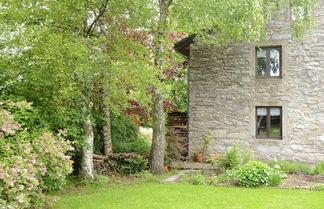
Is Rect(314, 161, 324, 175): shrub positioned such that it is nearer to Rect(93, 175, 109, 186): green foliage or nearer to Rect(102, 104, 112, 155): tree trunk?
Rect(93, 175, 109, 186): green foliage

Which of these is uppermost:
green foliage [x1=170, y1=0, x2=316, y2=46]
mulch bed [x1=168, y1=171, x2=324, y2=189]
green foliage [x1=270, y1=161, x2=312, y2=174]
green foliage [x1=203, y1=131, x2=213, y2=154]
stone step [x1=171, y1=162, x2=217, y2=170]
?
green foliage [x1=170, y1=0, x2=316, y2=46]

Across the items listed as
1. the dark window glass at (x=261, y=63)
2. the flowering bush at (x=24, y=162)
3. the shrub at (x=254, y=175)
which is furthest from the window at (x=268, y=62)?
the flowering bush at (x=24, y=162)

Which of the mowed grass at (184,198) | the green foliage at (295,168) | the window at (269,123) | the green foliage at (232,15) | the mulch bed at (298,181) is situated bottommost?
the mowed grass at (184,198)

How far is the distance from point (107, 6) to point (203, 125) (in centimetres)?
608

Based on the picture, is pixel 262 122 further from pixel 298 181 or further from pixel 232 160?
pixel 298 181

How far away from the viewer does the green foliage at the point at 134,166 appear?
11.1 m

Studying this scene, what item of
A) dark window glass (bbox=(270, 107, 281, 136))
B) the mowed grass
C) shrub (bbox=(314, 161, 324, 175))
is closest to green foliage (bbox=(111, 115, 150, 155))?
the mowed grass

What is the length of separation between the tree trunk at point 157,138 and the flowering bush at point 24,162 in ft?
13.6

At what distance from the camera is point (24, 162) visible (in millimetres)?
5570

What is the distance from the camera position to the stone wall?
12.0 m

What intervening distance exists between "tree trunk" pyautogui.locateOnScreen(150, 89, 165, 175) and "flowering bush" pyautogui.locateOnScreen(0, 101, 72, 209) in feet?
13.6

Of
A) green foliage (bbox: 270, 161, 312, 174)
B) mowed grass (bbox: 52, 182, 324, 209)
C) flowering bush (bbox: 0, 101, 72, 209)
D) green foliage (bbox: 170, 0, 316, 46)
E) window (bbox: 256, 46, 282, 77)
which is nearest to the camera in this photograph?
flowering bush (bbox: 0, 101, 72, 209)

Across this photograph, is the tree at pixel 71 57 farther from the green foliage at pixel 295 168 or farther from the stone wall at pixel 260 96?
the green foliage at pixel 295 168

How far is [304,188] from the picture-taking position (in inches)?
344
